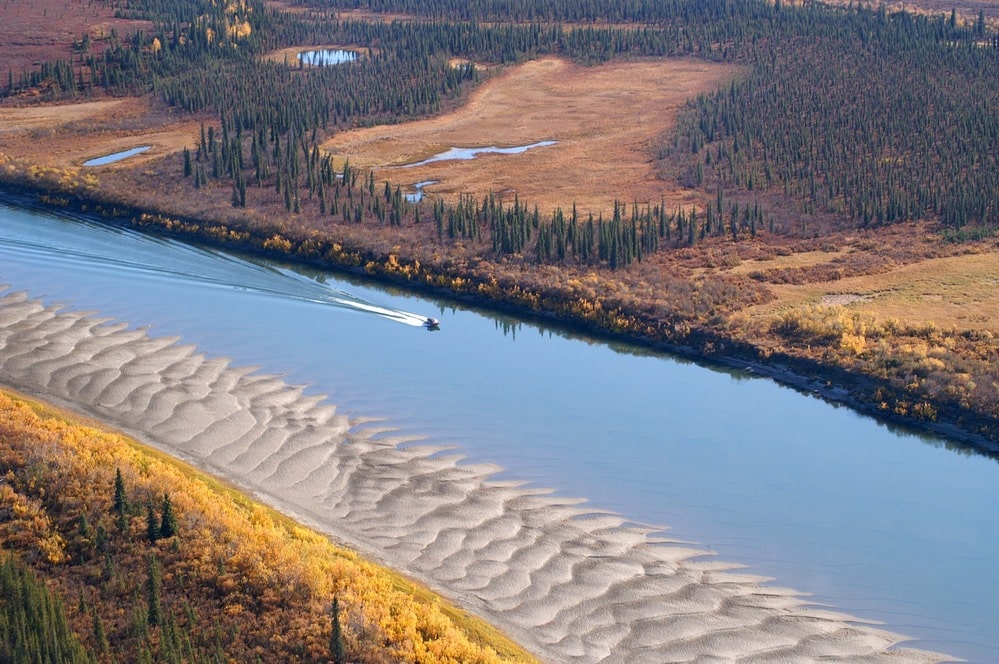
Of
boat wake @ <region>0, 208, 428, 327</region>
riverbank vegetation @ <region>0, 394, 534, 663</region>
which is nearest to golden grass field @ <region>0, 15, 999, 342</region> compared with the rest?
boat wake @ <region>0, 208, 428, 327</region>

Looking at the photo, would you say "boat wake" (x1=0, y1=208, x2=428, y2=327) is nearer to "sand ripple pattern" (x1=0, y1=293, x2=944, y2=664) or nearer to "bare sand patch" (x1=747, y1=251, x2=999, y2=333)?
"sand ripple pattern" (x1=0, y1=293, x2=944, y2=664)

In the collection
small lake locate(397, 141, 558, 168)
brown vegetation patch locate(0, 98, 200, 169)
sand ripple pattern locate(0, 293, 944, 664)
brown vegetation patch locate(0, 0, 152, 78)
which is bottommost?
sand ripple pattern locate(0, 293, 944, 664)

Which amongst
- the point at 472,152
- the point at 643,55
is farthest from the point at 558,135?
the point at 643,55

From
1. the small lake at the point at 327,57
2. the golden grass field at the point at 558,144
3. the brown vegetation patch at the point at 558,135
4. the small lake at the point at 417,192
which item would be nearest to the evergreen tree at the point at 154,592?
the golden grass field at the point at 558,144

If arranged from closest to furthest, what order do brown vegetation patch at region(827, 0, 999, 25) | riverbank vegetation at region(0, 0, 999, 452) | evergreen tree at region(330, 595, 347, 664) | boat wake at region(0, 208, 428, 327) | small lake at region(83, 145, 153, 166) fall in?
1. evergreen tree at region(330, 595, 347, 664)
2. riverbank vegetation at region(0, 0, 999, 452)
3. boat wake at region(0, 208, 428, 327)
4. small lake at region(83, 145, 153, 166)
5. brown vegetation patch at region(827, 0, 999, 25)

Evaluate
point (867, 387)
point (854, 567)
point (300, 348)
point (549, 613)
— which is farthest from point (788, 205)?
point (549, 613)

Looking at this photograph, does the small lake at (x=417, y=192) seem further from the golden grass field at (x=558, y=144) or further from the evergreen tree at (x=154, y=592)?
the evergreen tree at (x=154, y=592)

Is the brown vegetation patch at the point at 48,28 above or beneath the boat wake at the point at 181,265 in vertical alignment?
above

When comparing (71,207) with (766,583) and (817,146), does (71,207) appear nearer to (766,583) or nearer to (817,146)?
(817,146)
